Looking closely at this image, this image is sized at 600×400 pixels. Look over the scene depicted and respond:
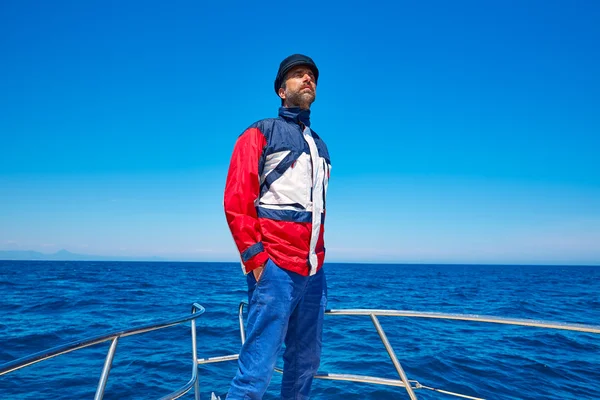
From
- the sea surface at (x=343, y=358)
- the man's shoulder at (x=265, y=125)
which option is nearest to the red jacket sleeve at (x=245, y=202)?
the man's shoulder at (x=265, y=125)

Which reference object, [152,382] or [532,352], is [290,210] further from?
[532,352]

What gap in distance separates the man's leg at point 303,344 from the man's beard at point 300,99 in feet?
3.37

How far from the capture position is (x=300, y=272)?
1757mm

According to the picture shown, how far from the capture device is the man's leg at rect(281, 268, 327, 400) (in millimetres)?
1897

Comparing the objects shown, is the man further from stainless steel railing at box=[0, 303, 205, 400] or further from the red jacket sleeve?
stainless steel railing at box=[0, 303, 205, 400]

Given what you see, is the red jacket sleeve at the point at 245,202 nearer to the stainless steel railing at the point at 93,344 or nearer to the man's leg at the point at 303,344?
the man's leg at the point at 303,344

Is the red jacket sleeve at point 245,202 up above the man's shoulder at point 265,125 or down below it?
below

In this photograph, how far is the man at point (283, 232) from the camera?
65.8 inches

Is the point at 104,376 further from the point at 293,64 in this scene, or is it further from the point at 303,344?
the point at 293,64

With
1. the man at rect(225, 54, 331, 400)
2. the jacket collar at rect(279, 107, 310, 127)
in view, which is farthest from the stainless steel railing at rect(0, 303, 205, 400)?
the jacket collar at rect(279, 107, 310, 127)

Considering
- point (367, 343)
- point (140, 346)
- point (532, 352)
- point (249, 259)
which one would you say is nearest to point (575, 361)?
point (532, 352)

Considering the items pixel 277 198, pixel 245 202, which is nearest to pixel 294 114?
pixel 277 198

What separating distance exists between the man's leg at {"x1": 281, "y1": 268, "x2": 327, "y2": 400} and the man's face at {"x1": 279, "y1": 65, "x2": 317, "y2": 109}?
1.04 meters

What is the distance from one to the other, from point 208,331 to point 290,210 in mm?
8077
